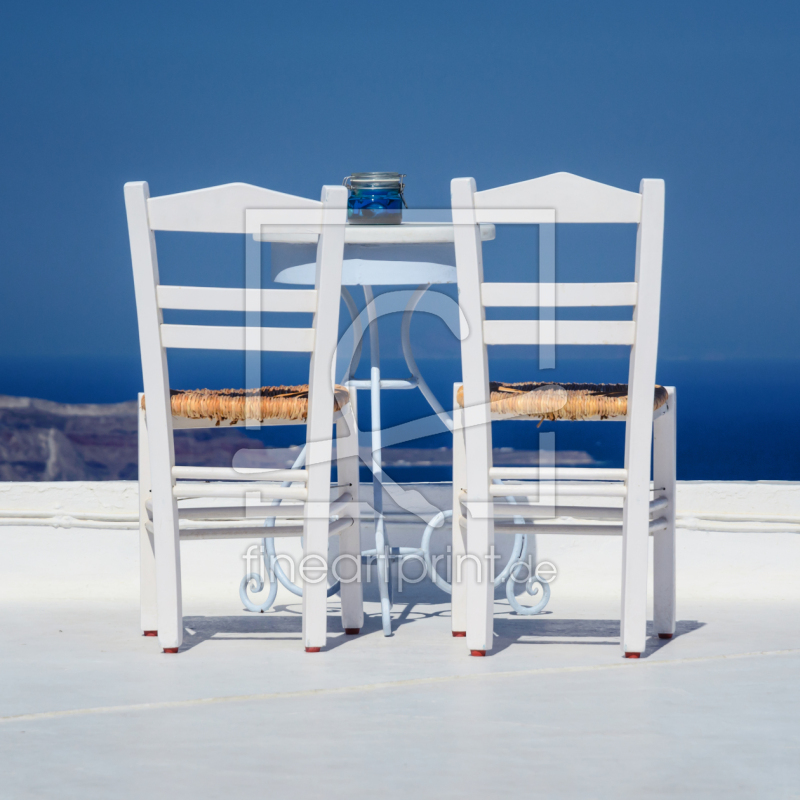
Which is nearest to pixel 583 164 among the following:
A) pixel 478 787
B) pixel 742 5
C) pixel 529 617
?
pixel 742 5

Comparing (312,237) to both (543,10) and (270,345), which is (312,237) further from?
(543,10)

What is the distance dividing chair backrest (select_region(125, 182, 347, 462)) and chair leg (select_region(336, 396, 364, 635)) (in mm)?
248

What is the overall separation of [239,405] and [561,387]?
1.77ft

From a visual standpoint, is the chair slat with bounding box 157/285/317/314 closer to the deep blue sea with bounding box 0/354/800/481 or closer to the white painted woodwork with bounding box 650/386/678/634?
the white painted woodwork with bounding box 650/386/678/634

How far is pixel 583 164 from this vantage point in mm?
15844

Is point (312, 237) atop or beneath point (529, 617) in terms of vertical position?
atop

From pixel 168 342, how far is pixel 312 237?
359 millimetres

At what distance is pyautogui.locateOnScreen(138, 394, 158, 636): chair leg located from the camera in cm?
184

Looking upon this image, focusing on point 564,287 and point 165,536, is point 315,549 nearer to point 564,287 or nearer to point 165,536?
point 165,536

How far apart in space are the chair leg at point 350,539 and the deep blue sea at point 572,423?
7.25 meters

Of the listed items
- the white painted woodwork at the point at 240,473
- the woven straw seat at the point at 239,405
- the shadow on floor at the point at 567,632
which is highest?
the woven straw seat at the point at 239,405

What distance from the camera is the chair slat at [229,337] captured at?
1634 millimetres

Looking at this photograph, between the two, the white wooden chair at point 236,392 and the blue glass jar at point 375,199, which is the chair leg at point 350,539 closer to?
the white wooden chair at point 236,392

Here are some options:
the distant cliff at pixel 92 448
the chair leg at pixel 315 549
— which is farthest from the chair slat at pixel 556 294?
the distant cliff at pixel 92 448
